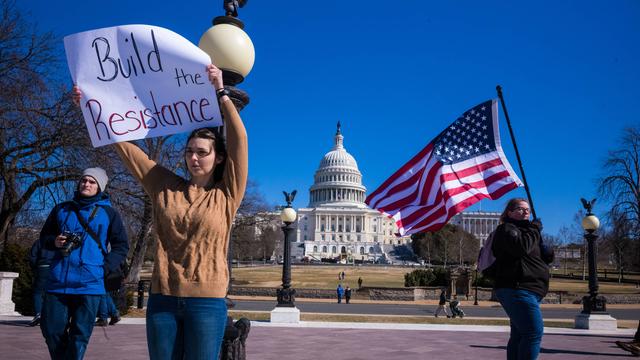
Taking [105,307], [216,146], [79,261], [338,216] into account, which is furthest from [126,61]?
[338,216]

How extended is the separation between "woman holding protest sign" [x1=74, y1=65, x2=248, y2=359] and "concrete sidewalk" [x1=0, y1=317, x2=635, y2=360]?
6.14m

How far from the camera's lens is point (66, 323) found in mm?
4129

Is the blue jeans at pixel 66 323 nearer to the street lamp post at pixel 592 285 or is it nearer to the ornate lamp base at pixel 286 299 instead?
the ornate lamp base at pixel 286 299

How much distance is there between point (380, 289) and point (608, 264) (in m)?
93.0

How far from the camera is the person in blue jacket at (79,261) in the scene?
4.09 metres

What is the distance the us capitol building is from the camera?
467 feet

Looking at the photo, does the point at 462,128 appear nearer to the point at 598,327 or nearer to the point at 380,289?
the point at 598,327

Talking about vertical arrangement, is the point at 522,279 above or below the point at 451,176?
below

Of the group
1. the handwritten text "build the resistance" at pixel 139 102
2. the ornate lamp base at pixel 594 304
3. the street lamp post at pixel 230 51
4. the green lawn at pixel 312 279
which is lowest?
the green lawn at pixel 312 279

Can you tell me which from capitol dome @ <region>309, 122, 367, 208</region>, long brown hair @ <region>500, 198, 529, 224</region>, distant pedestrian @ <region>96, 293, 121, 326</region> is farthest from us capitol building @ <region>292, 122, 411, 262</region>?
long brown hair @ <region>500, 198, 529, 224</region>

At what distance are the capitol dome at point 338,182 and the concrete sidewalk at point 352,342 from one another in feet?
422

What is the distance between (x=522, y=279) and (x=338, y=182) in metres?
139

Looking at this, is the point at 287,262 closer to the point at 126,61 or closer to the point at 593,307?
the point at 593,307

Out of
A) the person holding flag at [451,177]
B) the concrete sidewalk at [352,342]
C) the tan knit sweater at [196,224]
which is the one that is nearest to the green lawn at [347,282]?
the concrete sidewalk at [352,342]
